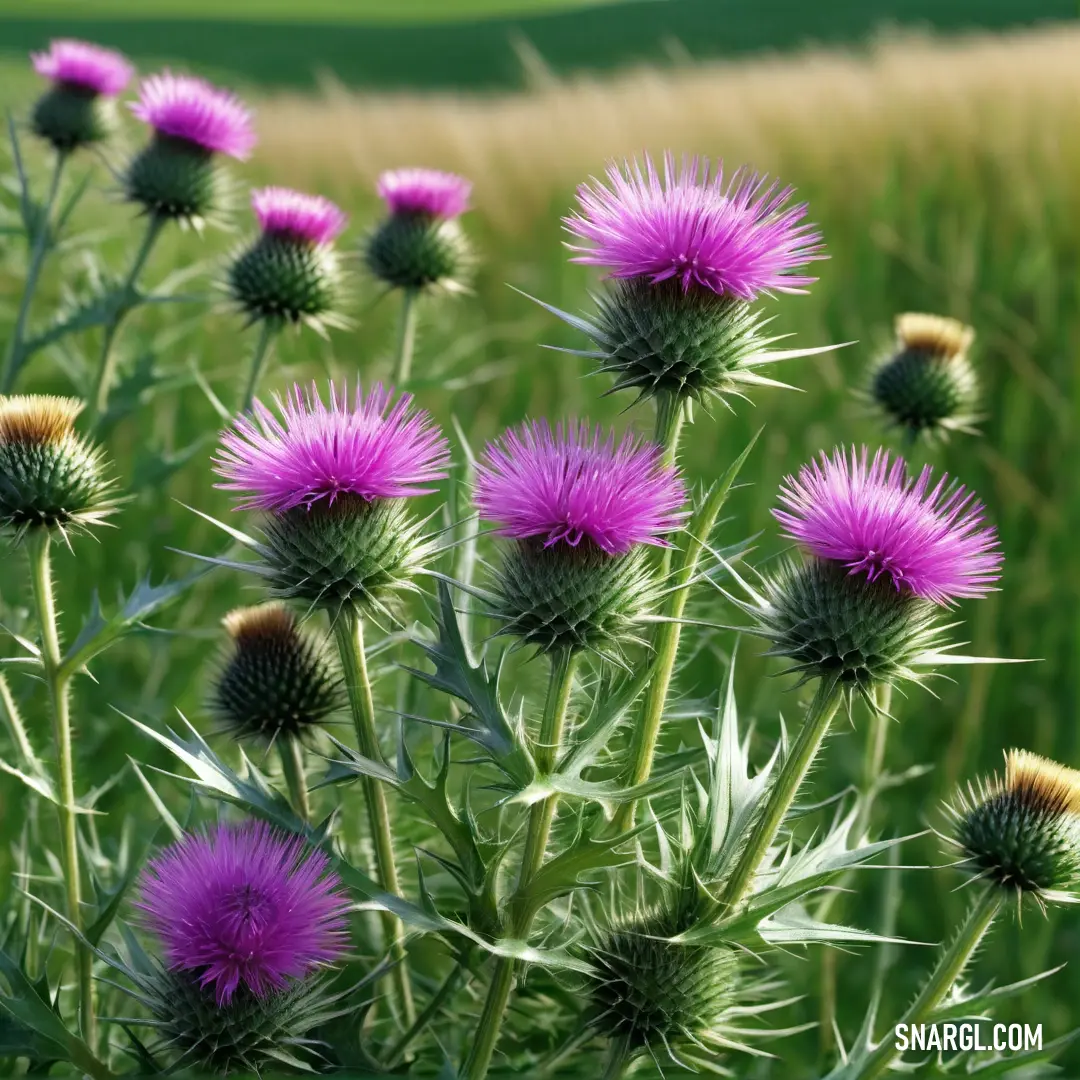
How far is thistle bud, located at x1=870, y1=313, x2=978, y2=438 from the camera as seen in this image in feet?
11.5

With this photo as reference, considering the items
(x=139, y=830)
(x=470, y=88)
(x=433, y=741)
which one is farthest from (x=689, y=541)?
(x=470, y=88)

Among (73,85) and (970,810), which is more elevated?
(73,85)

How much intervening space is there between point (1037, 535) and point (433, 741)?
3.90 m

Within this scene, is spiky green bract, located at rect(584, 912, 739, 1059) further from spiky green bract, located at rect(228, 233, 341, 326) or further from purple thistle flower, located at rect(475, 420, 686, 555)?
spiky green bract, located at rect(228, 233, 341, 326)

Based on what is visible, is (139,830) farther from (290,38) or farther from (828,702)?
(290,38)

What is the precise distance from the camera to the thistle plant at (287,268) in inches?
136

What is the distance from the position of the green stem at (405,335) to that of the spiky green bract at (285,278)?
0.25 m

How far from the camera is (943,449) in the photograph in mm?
6242

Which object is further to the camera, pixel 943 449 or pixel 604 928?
pixel 943 449

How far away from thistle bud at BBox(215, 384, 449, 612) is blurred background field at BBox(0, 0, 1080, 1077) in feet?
1.35

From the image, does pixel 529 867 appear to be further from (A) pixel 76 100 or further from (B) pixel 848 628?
(A) pixel 76 100

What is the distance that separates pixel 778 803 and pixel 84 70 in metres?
3.62

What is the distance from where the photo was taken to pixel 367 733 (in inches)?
85.7

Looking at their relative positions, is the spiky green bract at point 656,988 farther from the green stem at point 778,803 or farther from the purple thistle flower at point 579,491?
the purple thistle flower at point 579,491
